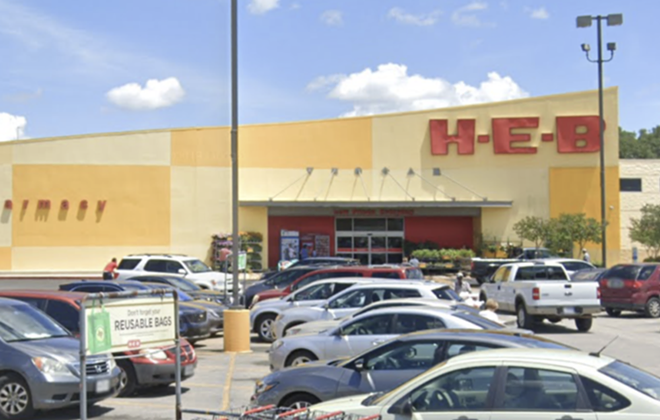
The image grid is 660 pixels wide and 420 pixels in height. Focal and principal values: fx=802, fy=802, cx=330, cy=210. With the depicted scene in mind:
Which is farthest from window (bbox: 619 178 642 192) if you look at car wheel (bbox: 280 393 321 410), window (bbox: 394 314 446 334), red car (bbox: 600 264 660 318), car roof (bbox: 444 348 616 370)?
car roof (bbox: 444 348 616 370)

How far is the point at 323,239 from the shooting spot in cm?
4725

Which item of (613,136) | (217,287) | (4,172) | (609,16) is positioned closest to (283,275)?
(217,287)

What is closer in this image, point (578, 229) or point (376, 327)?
point (376, 327)

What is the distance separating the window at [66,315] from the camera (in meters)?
13.1

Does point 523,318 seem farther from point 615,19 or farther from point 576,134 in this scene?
point 576,134

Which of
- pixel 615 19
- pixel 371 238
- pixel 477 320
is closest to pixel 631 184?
pixel 371 238

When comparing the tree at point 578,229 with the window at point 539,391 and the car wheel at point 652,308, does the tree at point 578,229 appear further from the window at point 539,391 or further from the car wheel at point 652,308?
the window at point 539,391

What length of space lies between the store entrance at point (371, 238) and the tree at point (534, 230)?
710 cm

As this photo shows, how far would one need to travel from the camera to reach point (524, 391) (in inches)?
264

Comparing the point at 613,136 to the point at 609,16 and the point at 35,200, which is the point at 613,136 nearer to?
the point at 609,16

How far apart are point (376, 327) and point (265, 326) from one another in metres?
8.24

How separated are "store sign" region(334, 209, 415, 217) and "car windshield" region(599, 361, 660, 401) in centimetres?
4013

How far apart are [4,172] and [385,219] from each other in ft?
70.4

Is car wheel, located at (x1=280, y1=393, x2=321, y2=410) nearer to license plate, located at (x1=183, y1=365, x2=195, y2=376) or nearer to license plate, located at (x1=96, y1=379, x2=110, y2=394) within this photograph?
license plate, located at (x1=96, y1=379, x2=110, y2=394)
